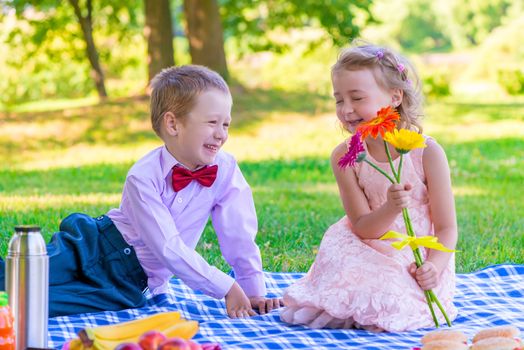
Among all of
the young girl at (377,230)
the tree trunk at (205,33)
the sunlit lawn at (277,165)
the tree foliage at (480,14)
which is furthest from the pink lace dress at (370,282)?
the tree foliage at (480,14)

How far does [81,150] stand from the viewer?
12.5 metres

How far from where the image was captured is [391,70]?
13.2 feet

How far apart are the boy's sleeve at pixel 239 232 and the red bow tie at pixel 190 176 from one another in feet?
0.44

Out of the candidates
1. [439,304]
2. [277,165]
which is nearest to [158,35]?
[277,165]

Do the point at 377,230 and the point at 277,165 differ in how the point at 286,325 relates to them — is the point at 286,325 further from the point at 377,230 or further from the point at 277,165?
the point at 277,165

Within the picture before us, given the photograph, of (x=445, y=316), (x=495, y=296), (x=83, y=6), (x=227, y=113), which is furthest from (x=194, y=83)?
(x=83, y=6)

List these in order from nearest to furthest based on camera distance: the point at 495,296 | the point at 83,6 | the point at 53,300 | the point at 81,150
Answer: the point at 53,300, the point at 495,296, the point at 81,150, the point at 83,6

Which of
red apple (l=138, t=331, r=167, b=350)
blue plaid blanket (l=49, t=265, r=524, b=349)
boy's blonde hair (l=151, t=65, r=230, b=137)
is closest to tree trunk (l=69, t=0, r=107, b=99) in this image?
blue plaid blanket (l=49, t=265, r=524, b=349)

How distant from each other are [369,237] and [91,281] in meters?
1.30

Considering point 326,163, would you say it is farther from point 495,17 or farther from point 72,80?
point 495,17

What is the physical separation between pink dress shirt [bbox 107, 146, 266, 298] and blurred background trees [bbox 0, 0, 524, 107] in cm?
628

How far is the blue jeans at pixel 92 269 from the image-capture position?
4047mm

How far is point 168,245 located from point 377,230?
92 cm

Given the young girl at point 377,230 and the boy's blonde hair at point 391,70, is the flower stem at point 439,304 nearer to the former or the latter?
the young girl at point 377,230
